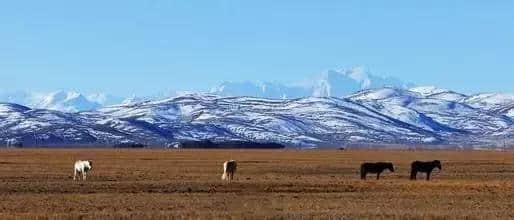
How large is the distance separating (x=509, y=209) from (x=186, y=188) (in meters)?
16.8

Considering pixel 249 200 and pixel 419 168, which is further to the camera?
pixel 419 168

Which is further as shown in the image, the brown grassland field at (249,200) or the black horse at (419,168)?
the black horse at (419,168)

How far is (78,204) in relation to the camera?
36531mm

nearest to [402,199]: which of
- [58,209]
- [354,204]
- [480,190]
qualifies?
[354,204]

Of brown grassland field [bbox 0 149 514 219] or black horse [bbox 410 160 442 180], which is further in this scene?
black horse [bbox 410 160 442 180]

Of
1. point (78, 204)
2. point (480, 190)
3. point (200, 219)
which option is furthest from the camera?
point (480, 190)

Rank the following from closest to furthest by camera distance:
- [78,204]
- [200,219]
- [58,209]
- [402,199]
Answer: [200,219]
[58,209]
[78,204]
[402,199]

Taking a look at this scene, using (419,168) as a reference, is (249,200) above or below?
below

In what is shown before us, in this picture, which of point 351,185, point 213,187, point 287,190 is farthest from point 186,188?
point 351,185

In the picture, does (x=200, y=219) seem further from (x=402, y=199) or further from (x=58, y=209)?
(x=402, y=199)

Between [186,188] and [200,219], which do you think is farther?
[186,188]

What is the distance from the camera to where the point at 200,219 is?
3020 cm

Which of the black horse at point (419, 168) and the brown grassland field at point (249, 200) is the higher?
the black horse at point (419, 168)

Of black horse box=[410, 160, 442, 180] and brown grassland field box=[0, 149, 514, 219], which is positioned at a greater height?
black horse box=[410, 160, 442, 180]
